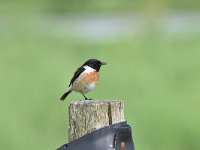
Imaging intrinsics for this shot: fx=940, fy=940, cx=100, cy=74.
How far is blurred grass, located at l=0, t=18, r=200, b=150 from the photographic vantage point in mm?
10789

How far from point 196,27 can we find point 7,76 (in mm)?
8371

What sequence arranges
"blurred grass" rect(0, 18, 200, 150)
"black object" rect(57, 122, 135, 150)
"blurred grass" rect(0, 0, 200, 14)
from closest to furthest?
"black object" rect(57, 122, 135, 150) → "blurred grass" rect(0, 18, 200, 150) → "blurred grass" rect(0, 0, 200, 14)

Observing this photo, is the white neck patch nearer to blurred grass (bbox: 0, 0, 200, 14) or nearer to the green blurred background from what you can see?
the green blurred background

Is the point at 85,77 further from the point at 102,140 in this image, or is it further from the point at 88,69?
the point at 102,140

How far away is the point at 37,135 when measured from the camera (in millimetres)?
10750

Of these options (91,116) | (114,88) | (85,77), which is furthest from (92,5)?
(91,116)

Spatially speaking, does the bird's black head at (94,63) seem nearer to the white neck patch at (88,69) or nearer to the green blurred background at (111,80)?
the white neck patch at (88,69)

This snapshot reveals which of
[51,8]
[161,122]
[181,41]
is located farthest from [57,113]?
[51,8]

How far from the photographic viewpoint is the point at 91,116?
16.2ft

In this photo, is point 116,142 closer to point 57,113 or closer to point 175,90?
point 57,113

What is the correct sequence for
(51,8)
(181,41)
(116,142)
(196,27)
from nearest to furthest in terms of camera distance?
(116,142), (181,41), (196,27), (51,8)

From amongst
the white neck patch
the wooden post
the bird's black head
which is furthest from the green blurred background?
the wooden post

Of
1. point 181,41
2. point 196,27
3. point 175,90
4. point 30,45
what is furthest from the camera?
point 196,27

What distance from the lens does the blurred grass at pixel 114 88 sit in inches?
425
